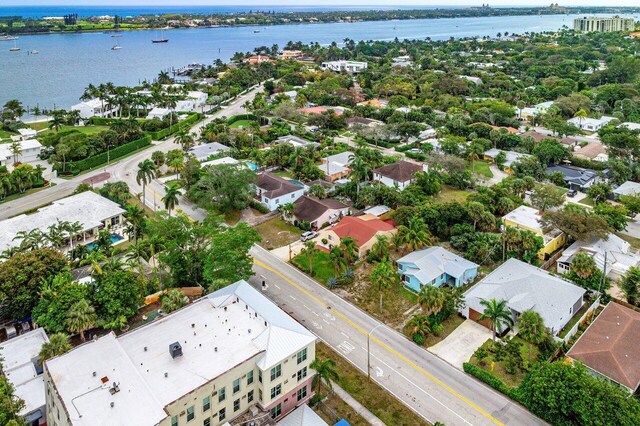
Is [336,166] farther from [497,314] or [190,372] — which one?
[190,372]

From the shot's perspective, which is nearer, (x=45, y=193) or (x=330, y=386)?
(x=330, y=386)

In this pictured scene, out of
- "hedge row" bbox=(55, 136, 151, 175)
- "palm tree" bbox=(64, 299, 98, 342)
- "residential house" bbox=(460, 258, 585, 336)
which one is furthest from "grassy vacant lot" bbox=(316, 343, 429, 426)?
"hedge row" bbox=(55, 136, 151, 175)

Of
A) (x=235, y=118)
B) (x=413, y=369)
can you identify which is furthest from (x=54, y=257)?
(x=235, y=118)

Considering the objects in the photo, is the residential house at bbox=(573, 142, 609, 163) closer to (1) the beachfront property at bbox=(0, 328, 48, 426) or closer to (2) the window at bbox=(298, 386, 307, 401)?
(2) the window at bbox=(298, 386, 307, 401)

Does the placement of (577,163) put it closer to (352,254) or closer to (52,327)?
(352,254)

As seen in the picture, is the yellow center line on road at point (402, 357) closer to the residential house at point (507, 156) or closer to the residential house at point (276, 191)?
the residential house at point (276, 191)
